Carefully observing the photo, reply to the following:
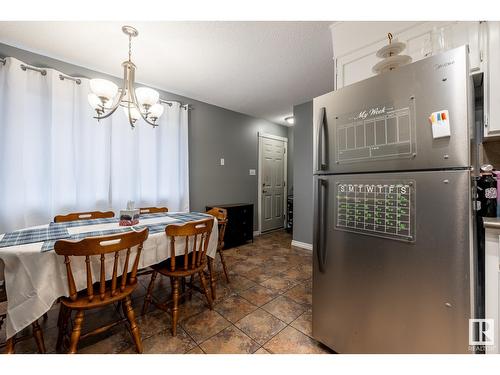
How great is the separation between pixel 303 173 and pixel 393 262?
273 centimetres

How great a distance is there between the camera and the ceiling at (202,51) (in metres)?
1.83

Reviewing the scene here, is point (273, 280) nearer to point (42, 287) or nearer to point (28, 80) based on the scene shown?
point (42, 287)

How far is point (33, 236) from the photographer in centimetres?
140

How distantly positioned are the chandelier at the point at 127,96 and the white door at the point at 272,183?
2.95 metres

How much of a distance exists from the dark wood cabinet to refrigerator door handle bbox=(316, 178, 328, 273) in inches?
93.2

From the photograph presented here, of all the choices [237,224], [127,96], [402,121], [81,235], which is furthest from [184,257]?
[237,224]

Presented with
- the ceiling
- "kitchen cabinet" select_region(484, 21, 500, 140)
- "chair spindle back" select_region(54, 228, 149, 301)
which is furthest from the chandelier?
"kitchen cabinet" select_region(484, 21, 500, 140)

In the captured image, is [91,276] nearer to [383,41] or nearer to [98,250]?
[98,250]

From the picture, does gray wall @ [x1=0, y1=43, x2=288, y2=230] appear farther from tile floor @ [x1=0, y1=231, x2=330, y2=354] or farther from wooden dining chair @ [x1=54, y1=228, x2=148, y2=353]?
wooden dining chair @ [x1=54, y1=228, x2=148, y2=353]

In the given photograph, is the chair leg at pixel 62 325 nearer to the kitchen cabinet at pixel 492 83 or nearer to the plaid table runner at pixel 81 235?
the plaid table runner at pixel 81 235

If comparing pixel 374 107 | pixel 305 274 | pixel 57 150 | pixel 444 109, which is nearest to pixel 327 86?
pixel 374 107

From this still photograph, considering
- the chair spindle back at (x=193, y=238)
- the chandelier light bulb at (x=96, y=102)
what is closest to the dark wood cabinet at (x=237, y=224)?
the chair spindle back at (x=193, y=238)

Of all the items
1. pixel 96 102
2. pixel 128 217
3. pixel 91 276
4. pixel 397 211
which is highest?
pixel 96 102

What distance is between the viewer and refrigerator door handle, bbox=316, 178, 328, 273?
1.29 metres
